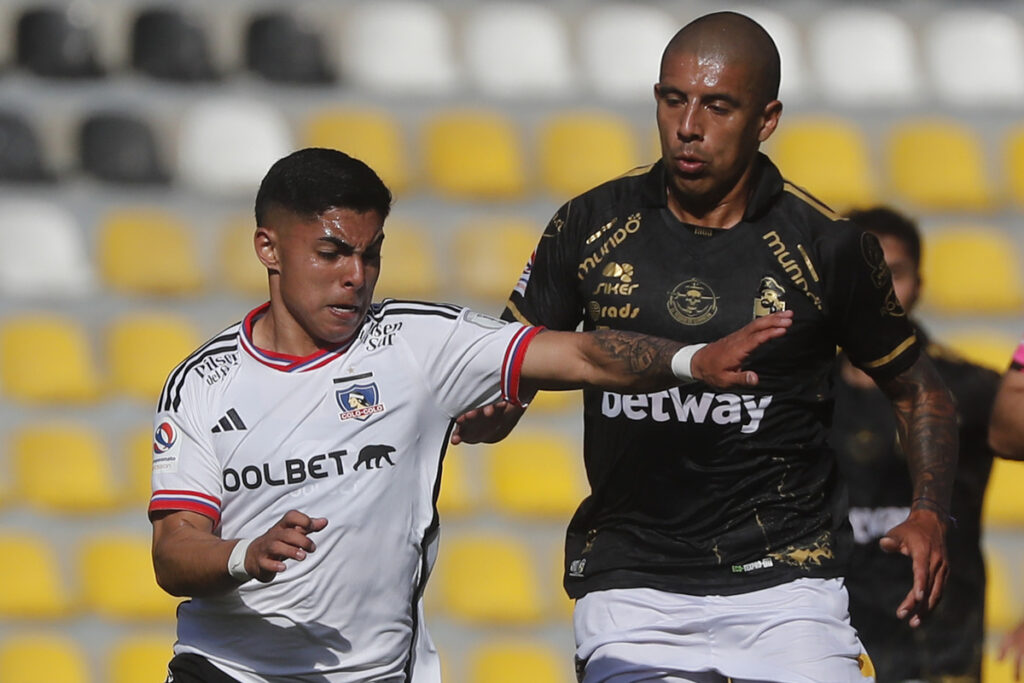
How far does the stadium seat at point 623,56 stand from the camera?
7.45m

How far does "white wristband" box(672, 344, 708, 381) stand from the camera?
3.28 meters

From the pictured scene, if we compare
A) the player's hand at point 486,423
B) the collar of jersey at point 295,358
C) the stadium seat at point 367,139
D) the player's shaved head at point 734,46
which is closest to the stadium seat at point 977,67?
the stadium seat at point 367,139

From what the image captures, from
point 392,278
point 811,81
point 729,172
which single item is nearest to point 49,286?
point 392,278

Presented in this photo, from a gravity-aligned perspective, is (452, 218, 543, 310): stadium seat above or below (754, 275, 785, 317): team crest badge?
below

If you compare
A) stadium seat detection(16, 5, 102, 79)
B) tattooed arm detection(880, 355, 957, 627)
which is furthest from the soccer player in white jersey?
stadium seat detection(16, 5, 102, 79)

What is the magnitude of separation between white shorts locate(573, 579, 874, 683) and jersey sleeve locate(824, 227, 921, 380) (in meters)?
0.53

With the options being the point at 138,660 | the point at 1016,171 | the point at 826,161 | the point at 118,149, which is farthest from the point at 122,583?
the point at 1016,171

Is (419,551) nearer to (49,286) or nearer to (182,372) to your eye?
(182,372)

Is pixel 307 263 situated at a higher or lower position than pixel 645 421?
higher

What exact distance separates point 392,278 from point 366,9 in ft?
4.20

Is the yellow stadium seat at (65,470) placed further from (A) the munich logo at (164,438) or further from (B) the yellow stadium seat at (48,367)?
(A) the munich logo at (164,438)

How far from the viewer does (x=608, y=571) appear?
4004mm

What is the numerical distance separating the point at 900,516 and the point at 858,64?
3103 millimetres

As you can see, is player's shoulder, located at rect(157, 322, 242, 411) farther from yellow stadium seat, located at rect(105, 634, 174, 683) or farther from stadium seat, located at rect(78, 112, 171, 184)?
stadium seat, located at rect(78, 112, 171, 184)
